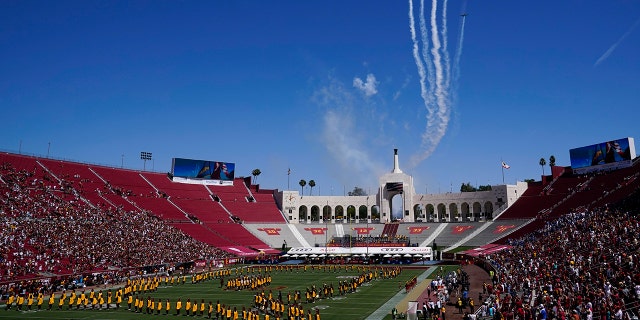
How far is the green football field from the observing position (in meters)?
30.1

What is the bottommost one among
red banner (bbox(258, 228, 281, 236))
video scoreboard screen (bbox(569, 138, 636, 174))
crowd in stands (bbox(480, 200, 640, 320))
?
crowd in stands (bbox(480, 200, 640, 320))

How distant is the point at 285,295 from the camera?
37750mm

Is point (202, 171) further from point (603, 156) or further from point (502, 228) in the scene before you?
point (603, 156)

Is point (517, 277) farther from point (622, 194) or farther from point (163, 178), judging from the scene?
point (163, 178)

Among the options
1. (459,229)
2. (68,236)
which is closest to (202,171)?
(68,236)

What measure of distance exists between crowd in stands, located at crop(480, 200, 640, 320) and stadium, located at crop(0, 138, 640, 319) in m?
0.15

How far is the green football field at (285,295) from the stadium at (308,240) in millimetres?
549

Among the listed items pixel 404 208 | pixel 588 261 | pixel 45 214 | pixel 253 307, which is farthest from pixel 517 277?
pixel 404 208

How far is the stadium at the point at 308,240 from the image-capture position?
30.5m

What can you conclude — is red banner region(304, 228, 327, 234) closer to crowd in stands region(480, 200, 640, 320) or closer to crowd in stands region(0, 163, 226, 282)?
crowd in stands region(0, 163, 226, 282)

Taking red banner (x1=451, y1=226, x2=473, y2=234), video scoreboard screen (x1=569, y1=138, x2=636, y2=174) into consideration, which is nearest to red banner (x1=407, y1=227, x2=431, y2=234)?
red banner (x1=451, y1=226, x2=473, y2=234)

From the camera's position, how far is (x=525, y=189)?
3339 inches

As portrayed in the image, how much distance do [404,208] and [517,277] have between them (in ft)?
190

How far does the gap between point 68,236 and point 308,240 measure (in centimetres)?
4372
